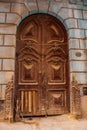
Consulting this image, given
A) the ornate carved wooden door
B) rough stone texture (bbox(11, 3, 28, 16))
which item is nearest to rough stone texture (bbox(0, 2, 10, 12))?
rough stone texture (bbox(11, 3, 28, 16))

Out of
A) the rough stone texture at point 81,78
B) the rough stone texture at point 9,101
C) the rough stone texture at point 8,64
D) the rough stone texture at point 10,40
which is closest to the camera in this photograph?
the rough stone texture at point 9,101

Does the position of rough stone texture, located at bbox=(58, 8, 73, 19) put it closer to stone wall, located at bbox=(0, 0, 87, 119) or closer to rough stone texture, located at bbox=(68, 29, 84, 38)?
stone wall, located at bbox=(0, 0, 87, 119)

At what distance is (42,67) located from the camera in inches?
257

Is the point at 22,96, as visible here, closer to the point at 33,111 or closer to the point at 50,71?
the point at 33,111

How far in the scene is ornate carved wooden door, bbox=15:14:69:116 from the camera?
20.6ft

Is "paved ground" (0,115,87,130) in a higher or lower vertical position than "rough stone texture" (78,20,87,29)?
lower

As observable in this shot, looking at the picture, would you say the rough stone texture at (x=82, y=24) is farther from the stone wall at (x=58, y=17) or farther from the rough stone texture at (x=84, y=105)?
the rough stone texture at (x=84, y=105)

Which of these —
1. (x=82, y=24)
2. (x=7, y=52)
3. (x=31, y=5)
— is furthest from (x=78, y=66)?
(x=31, y=5)

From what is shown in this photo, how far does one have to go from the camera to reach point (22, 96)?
6.23 meters

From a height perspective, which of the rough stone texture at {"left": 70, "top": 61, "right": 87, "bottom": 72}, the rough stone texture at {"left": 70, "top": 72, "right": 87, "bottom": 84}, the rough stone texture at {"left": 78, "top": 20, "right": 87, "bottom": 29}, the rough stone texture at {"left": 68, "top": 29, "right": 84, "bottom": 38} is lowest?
the rough stone texture at {"left": 70, "top": 72, "right": 87, "bottom": 84}

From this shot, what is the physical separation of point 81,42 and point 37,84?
2078 mm

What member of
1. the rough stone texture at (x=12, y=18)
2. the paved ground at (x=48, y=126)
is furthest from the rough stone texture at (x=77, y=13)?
the paved ground at (x=48, y=126)

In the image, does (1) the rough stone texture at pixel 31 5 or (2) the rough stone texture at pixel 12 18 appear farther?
(1) the rough stone texture at pixel 31 5

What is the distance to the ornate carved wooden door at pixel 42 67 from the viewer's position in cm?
629
